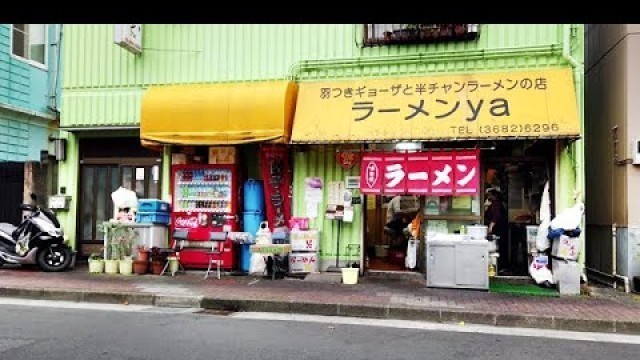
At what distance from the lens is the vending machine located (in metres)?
13.0

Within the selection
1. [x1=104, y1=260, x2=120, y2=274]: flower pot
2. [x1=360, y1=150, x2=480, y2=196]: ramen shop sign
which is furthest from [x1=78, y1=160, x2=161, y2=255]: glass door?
[x1=360, y1=150, x2=480, y2=196]: ramen shop sign

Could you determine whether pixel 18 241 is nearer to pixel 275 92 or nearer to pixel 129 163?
pixel 129 163

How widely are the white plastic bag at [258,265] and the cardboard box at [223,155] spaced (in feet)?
6.71

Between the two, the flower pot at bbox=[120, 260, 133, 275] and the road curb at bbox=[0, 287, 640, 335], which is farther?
the flower pot at bbox=[120, 260, 133, 275]

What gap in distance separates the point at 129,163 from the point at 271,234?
13.7 ft

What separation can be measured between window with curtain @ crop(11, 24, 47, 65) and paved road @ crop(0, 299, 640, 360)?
10620 millimetres

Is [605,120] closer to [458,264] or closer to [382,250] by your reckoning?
→ [458,264]

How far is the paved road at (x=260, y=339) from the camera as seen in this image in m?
6.85

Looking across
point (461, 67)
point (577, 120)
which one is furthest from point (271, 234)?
point (577, 120)

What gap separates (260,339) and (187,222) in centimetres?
612

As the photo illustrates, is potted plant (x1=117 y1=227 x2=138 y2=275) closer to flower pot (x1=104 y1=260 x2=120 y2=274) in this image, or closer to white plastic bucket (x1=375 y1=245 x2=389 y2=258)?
flower pot (x1=104 y1=260 x2=120 y2=274)

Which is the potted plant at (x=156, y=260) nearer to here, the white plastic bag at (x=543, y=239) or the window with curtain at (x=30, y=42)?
the white plastic bag at (x=543, y=239)

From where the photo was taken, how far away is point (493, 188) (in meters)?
12.6

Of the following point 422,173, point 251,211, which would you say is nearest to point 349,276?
point 422,173
